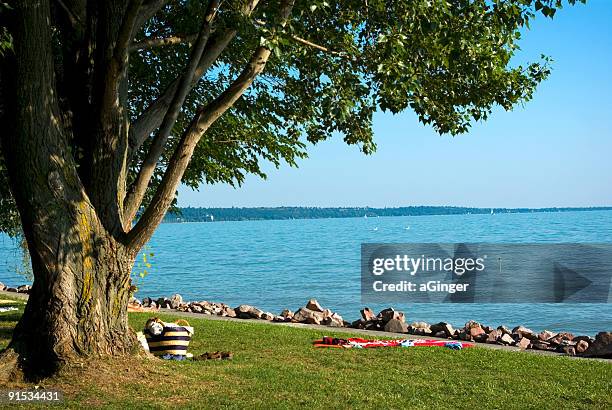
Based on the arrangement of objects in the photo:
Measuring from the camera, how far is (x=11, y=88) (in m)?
9.29

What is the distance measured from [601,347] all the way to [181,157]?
8208 millimetres

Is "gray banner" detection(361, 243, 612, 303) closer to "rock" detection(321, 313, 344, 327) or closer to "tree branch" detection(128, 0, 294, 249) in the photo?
"rock" detection(321, 313, 344, 327)

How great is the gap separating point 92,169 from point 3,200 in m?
6.66

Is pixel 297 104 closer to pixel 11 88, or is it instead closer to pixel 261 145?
pixel 261 145

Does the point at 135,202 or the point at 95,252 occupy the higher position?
the point at 135,202

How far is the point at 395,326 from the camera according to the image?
53.4 ft

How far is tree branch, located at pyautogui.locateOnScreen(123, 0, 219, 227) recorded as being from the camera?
10.0 meters

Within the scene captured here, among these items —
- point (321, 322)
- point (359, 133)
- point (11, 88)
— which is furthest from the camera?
point (321, 322)

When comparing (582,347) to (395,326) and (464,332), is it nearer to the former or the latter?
(464,332)

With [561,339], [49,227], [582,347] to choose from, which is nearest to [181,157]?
[49,227]

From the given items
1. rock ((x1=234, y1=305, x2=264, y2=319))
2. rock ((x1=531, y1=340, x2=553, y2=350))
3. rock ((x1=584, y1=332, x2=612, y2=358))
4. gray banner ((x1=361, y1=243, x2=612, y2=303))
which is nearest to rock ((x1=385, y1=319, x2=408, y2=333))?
rock ((x1=531, y1=340, x2=553, y2=350))

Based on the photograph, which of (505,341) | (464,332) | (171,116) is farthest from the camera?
(464,332)

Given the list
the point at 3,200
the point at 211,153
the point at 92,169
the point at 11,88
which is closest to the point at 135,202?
the point at 92,169

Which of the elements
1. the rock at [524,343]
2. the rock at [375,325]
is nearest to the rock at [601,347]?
the rock at [524,343]
